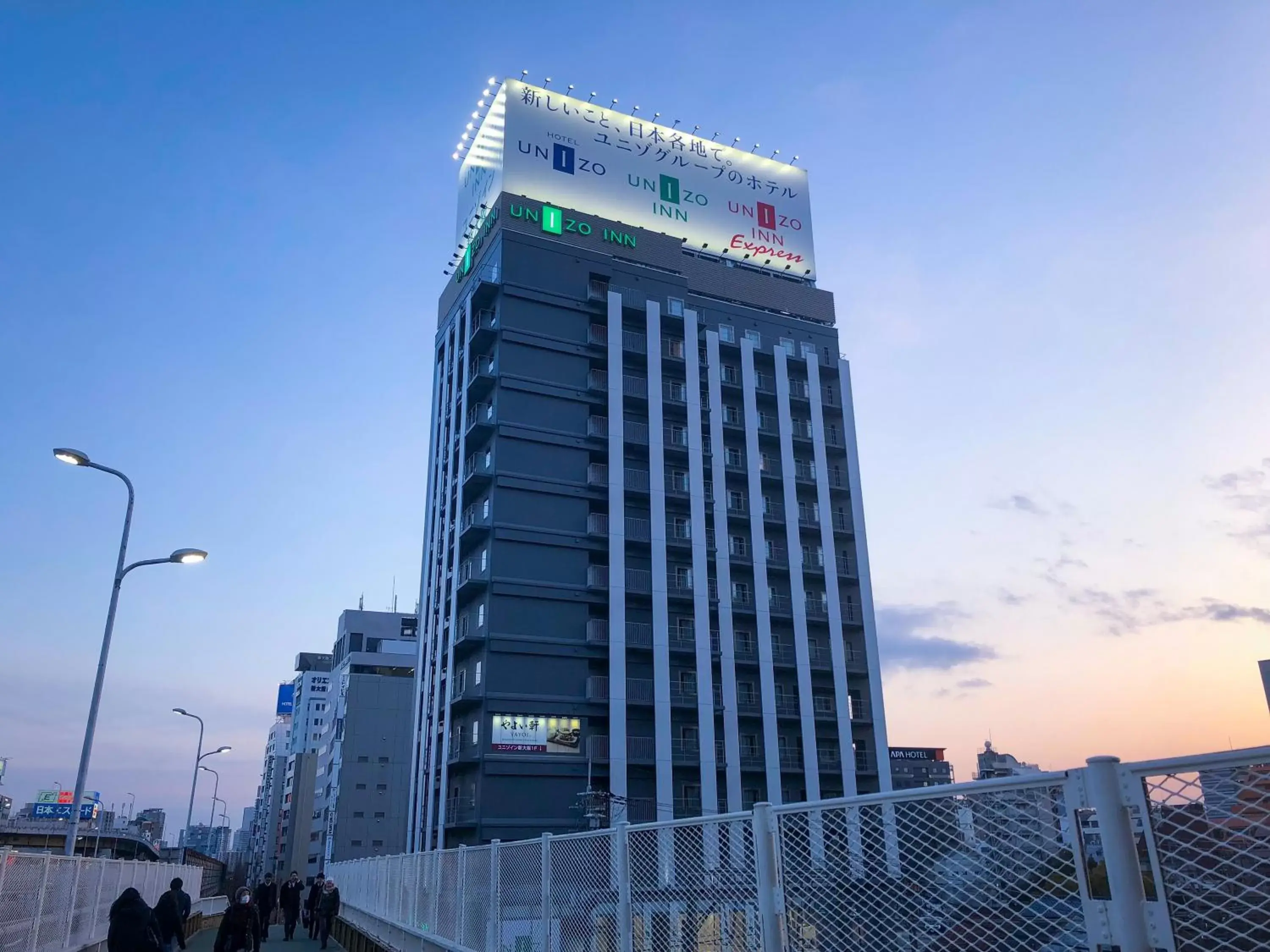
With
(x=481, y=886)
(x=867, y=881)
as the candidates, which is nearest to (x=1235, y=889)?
(x=867, y=881)

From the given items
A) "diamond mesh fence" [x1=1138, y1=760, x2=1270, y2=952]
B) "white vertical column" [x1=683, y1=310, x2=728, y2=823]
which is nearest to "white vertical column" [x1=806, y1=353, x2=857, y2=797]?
"white vertical column" [x1=683, y1=310, x2=728, y2=823]

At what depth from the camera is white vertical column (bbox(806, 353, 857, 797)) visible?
52.0 m

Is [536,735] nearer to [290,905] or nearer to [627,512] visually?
[627,512]

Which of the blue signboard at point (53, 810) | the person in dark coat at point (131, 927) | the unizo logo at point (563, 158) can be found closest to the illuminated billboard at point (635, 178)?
the unizo logo at point (563, 158)

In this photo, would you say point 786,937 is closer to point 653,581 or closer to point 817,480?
point 653,581

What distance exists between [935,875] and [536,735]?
42407 millimetres

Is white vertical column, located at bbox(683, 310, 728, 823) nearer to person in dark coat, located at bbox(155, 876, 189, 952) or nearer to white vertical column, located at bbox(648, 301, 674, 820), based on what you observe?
white vertical column, located at bbox(648, 301, 674, 820)

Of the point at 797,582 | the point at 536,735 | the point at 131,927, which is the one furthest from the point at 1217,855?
the point at 797,582

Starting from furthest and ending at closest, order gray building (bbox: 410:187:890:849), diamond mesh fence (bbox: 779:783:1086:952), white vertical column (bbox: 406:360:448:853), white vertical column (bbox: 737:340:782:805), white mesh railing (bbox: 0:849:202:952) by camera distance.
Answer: white vertical column (bbox: 406:360:448:853), white vertical column (bbox: 737:340:782:805), gray building (bbox: 410:187:890:849), white mesh railing (bbox: 0:849:202:952), diamond mesh fence (bbox: 779:783:1086:952)

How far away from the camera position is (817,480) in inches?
2269

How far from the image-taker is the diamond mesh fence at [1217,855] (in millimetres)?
3576

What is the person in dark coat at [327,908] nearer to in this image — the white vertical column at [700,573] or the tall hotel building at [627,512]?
the tall hotel building at [627,512]

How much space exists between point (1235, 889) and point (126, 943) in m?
12.9

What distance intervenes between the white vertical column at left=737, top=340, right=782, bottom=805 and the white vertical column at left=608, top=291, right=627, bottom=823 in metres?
6.63
